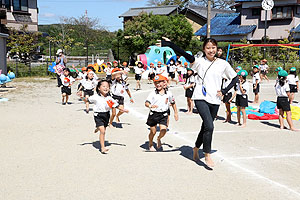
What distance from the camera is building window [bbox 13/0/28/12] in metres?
36.8

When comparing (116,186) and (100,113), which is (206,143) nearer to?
(116,186)

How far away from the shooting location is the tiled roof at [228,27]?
37.2 metres

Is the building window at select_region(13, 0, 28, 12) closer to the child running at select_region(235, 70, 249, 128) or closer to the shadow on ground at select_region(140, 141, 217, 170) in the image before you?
the child running at select_region(235, 70, 249, 128)

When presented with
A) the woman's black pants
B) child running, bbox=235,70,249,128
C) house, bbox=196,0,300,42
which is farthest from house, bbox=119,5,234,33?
the woman's black pants

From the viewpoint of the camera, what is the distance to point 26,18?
37594 mm

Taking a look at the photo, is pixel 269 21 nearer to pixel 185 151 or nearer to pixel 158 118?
pixel 185 151

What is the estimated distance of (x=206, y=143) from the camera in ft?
18.3

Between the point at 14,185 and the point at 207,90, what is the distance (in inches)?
129

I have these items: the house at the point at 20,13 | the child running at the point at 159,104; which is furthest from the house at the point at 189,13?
the child running at the point at 159,104

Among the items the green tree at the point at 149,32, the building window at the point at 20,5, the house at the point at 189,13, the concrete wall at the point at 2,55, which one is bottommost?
the concrete wall at the point at 2,55

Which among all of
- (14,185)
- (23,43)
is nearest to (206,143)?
(14,185)

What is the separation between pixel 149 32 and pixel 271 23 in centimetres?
1355

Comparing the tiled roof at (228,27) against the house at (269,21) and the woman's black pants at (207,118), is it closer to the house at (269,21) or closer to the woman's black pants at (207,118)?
the house at (269,21)

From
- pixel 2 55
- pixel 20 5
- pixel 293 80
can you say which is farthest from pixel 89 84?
pixel 20 5
